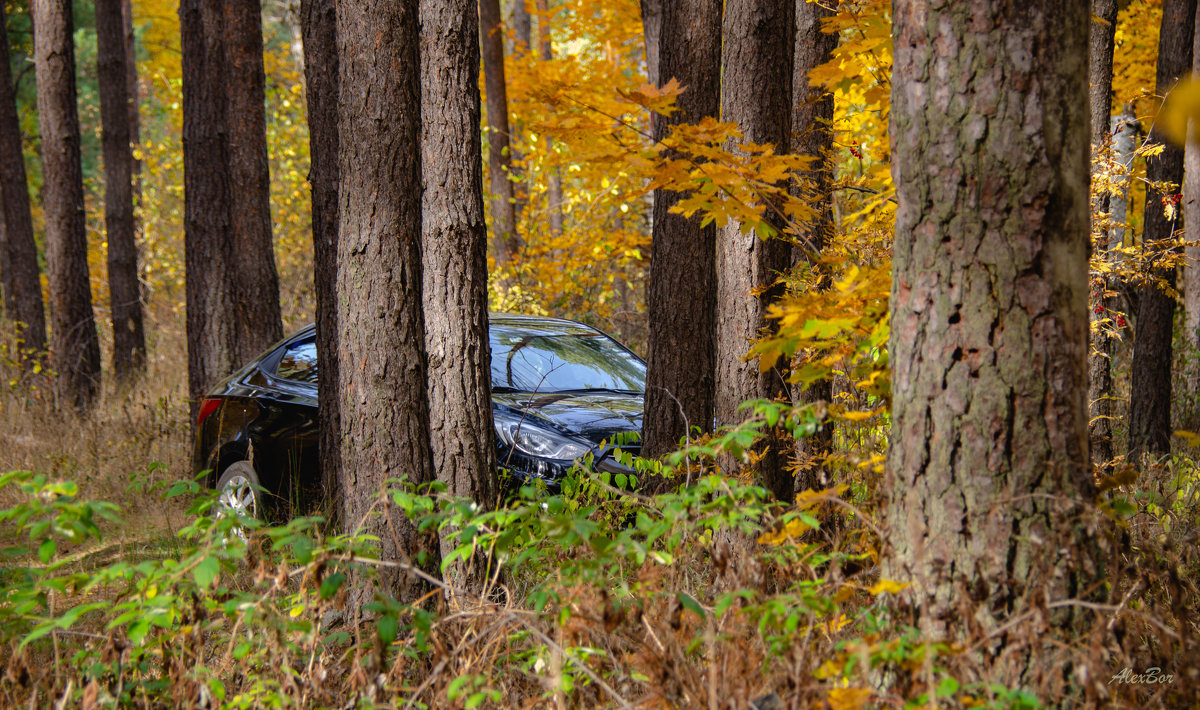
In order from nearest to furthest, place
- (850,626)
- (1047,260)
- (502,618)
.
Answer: (1047,260)
(502,618)
(850,626)

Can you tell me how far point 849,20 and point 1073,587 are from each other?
2.97 m

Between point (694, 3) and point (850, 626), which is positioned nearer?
point (850, 626)

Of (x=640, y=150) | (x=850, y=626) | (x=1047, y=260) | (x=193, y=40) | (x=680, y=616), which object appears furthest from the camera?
(x=193, y=40)

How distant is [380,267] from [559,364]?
2566mm

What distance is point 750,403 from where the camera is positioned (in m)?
2.73

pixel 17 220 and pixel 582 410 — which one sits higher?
pixel 17 220

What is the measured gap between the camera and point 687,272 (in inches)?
214

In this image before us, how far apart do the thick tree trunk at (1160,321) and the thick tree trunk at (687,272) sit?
190 inches

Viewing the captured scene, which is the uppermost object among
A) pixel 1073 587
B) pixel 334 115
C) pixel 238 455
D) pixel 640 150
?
pixel 334 115

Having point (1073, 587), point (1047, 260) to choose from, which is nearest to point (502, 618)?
point (1073, 587)

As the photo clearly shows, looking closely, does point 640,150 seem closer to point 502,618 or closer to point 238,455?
point 502,618

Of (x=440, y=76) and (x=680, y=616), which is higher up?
(x=440, y=76)

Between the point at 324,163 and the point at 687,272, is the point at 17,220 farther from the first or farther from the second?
the point at 687,272
